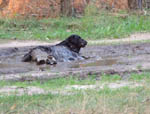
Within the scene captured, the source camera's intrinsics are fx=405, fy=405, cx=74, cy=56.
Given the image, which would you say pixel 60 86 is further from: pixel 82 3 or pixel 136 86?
pixel 82 3

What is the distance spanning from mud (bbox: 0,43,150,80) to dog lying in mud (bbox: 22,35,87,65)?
25cm

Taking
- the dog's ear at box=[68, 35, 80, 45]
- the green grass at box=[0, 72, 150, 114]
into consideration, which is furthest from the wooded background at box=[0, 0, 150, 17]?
the green grass at box=[0, 72, 150, 114]

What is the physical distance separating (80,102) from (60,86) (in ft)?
5.75

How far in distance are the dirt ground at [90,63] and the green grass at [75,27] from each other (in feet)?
6.88

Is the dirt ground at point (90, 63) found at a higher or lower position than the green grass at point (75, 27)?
higher

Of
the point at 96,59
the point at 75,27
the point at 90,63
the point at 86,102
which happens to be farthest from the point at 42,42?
the point at 86,102

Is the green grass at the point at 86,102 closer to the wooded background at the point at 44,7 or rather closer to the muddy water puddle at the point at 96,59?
the muddy water puddle at the point at 96,59

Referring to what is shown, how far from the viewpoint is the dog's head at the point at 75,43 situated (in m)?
13.1

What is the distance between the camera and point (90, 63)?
1172 centimetres

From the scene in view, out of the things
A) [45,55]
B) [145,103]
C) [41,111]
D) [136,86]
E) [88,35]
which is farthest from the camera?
[88,35]

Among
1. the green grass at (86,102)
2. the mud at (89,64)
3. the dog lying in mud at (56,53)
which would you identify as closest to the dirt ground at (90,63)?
the mud at (89,64)

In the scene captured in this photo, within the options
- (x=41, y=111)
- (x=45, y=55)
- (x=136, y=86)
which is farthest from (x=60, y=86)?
(x=45, y=55)

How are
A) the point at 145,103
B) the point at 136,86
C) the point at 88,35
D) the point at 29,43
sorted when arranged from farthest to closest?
the point at 88,35 → the point at 29,43 → the point at 136,86 → the point at 145,103

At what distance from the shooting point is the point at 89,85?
7.64m
